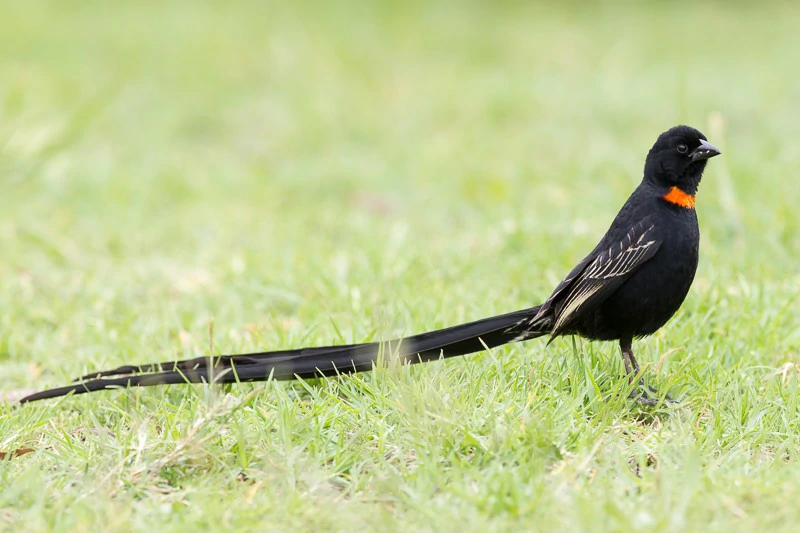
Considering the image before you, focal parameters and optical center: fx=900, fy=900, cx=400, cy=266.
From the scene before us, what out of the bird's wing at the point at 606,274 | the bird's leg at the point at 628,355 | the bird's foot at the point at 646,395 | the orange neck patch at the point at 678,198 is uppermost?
the orange neck patch at the point at 678,198

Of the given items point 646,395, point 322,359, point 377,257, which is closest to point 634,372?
point 646,395

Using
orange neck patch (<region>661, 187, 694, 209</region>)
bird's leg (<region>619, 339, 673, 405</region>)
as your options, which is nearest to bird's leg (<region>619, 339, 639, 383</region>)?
bird's leg (<region>619, 339, 673, 405</region>)

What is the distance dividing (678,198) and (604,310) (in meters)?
0.51

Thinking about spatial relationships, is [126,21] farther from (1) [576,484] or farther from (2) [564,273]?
(1) [576,484]

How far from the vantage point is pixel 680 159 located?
3.42 metres

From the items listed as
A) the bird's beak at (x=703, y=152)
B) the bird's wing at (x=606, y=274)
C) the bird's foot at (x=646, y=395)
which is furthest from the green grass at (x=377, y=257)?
the bird's beak at (x=703, y=152)

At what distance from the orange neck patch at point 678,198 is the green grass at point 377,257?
573mm

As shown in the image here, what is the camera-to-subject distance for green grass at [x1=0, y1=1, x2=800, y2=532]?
2654 mm

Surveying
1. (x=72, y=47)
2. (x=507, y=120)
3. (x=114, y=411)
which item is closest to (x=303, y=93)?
(x=507, y=120)

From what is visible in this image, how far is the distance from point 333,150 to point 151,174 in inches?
62.8

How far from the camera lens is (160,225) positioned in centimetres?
623

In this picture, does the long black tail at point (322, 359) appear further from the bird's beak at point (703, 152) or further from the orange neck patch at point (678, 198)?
the bird's beak at point (703, 152)

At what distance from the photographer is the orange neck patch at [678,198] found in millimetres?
3377

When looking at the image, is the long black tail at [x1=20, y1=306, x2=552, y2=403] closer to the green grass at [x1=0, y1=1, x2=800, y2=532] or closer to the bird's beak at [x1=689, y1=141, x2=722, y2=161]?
the green grass at [x1=0, y1=1, x2=800, y2=532]
